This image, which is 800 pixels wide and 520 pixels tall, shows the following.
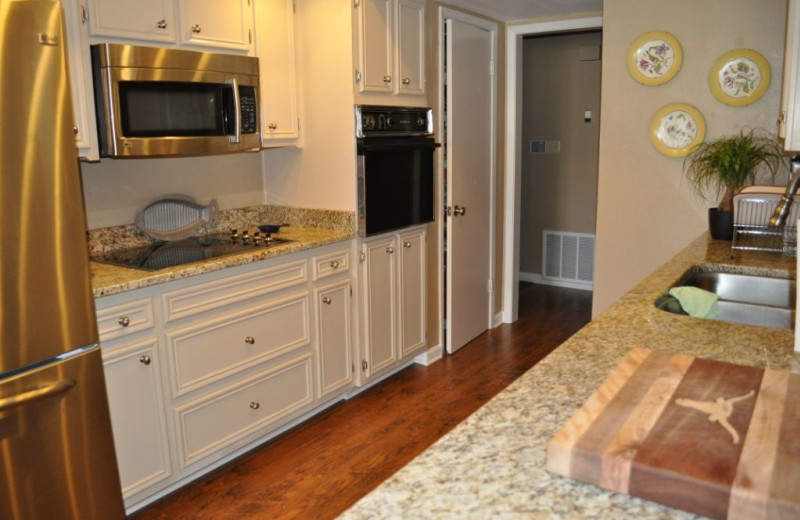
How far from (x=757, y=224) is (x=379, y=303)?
1806 millimetres

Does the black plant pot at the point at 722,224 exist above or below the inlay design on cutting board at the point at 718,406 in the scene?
above

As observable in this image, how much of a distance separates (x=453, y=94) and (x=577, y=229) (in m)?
2.34

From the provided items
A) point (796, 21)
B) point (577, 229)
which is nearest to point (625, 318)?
point (796, 21)

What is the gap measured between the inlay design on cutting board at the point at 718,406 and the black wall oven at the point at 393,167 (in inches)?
91.1

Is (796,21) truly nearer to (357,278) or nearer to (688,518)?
(688,518)

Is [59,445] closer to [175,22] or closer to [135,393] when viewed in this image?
[135,393]

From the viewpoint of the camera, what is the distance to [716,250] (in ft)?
8.70

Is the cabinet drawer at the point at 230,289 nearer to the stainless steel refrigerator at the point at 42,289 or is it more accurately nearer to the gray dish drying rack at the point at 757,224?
the stainless steel refrigerator at the point at 42,289

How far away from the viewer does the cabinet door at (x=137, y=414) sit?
7.42 ft

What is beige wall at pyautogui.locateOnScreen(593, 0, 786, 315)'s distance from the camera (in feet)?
10.4

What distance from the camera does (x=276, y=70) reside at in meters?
3.13

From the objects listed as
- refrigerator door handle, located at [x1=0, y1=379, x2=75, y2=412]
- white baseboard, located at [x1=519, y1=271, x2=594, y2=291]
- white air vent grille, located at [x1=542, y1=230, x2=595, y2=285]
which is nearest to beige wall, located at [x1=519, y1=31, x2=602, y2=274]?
white air vent grille, located at [x1=542, y1=230, x2=595, y2=285]

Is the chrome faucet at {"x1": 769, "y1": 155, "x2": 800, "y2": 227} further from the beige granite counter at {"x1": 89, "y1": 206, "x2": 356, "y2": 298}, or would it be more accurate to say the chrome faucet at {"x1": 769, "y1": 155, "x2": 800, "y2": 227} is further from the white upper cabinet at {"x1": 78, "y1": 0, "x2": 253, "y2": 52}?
the white upper cabinet at {"x1": 78, "y1": 0, "x2": 253, "y2": 52}

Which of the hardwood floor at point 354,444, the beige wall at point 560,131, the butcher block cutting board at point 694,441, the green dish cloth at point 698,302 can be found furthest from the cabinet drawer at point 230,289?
the beige wall at point 560,131
